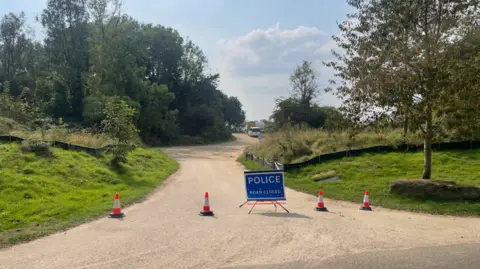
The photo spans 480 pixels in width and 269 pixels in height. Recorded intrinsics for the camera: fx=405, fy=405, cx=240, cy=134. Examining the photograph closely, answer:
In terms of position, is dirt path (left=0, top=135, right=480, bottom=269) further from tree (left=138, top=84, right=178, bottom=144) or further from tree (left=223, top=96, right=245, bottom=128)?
tree (left=223, top=96, right=245, bottom=128)

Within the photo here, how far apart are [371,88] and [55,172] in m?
11.1

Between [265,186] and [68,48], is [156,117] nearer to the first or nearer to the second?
[68,48]

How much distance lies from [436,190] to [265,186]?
585cm

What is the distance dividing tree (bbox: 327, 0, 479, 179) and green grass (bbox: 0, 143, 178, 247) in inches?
338

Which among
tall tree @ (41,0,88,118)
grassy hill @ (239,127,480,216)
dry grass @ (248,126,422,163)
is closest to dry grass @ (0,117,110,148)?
grassy hill @ (239,127,480,216)

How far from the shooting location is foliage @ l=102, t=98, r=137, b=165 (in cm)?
1839

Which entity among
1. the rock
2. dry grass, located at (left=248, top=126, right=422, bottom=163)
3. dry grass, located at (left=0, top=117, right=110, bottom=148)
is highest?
dry grass, located at (left=0, top=117, right=110, bottom=148)

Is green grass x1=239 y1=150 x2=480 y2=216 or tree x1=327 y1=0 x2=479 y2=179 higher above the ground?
tree x1=327 y1=0 x2=479 y2=179

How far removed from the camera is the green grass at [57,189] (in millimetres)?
9055

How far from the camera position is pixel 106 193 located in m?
13.2

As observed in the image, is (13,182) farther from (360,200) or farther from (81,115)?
(81,115)

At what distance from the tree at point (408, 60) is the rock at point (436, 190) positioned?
5.17 feet

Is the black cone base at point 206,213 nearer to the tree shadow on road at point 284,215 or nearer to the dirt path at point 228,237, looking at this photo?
the dirt path at point 228,237

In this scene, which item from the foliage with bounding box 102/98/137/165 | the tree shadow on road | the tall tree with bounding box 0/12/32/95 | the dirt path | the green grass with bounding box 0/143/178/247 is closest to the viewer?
the dirt path
